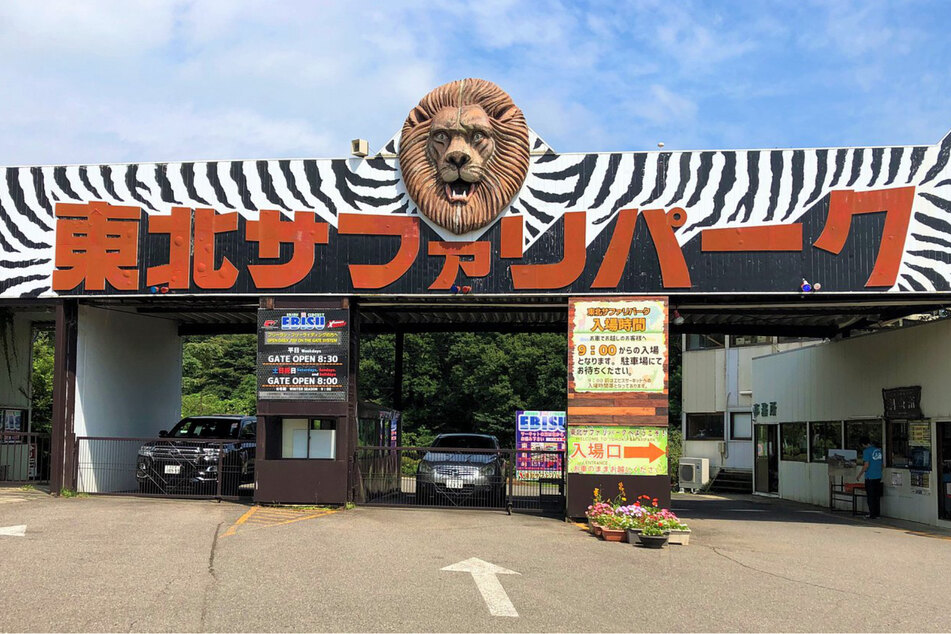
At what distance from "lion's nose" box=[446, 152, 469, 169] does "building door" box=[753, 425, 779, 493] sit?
15.5 m

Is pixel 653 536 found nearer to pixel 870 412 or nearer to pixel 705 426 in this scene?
pixel 870 412

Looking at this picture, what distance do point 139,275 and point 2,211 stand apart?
324 centimetres

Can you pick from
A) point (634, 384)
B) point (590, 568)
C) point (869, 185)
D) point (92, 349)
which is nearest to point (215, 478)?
point (92, 349)

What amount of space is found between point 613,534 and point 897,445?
8704 mm

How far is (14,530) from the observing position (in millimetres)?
12336

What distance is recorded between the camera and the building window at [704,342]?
3575cm

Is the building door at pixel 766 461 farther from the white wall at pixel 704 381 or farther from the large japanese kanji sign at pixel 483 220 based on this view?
the large japanese kanji sign at pixel 483 220

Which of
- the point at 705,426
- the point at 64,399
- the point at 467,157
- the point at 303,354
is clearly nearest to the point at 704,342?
the point at 705,426

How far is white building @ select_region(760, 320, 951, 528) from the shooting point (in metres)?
17.6

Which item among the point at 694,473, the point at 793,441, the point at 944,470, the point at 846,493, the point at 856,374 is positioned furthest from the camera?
the point at 694,473

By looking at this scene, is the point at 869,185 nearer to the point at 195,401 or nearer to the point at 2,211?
the point at 2,211

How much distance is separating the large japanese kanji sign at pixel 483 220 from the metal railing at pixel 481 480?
3.24m

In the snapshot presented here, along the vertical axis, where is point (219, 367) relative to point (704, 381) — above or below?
above

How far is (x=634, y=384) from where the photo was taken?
16000mm
